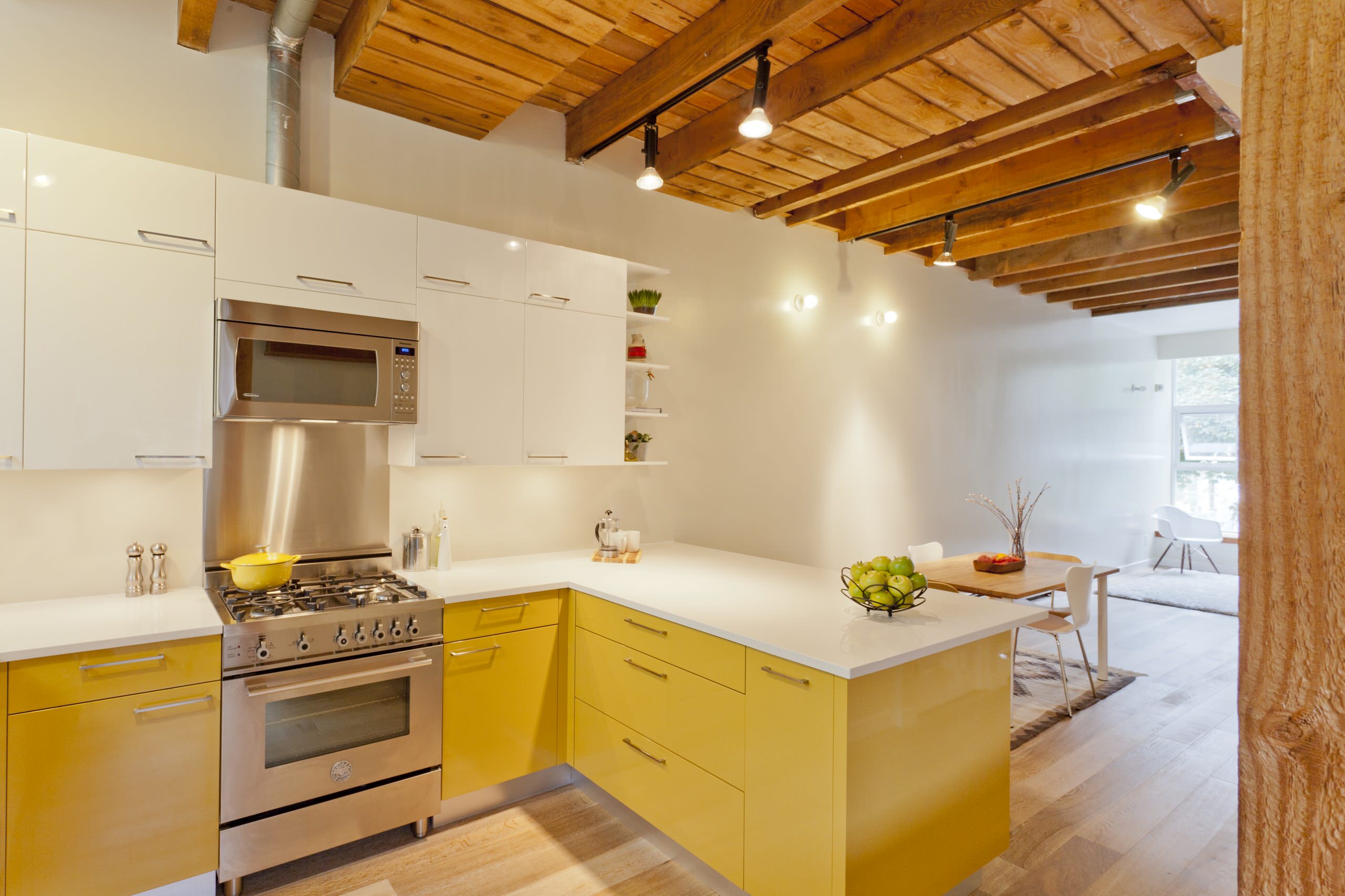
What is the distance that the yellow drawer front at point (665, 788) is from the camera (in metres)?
2.18

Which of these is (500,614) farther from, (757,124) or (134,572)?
(757,124)

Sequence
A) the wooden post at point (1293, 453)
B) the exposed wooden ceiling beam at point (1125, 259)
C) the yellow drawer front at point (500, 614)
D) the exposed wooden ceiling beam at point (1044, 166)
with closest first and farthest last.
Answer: the wooden post at point (1293, 453)
the yellow drawer front at point (500, 614)
the exposed wooden ceiling beam at point (1044, 166)
the exposed wooden ceiling beam at point (1125, 259)

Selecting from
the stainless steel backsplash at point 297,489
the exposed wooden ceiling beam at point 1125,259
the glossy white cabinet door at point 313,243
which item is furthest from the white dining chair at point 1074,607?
the glossy white cabinet door at point 313,243

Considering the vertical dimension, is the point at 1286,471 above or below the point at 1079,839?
above

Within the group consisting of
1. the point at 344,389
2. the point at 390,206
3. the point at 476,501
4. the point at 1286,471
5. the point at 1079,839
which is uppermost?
the point at 390,206

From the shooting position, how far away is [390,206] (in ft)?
10.1

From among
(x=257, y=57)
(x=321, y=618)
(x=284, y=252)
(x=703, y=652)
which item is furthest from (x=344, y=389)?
(x=703, y=652)

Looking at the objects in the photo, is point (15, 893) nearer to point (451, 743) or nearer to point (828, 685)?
point (451, 743)

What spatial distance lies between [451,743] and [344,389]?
1.37m

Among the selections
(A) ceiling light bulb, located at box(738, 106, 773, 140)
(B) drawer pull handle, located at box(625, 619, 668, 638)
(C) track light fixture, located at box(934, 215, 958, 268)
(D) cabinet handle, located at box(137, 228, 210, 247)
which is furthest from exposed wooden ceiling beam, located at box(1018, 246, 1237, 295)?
(D) cabinet handle, located at box(137, 228, 210, 247)

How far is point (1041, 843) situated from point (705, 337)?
9.32ft

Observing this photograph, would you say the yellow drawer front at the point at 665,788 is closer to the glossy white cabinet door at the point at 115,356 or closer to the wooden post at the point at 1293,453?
the glossy white cabinet door at the point at 115,356

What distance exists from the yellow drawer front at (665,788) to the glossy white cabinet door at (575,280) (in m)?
1.71

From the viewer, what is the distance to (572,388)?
10.5 ft
